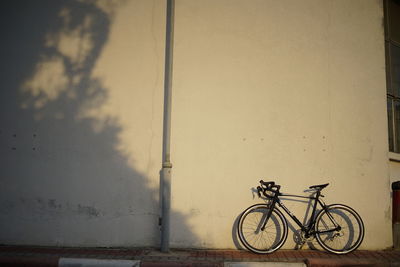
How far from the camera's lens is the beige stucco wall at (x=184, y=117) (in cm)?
518

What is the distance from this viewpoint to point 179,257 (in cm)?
460

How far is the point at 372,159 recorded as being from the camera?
5.45 m

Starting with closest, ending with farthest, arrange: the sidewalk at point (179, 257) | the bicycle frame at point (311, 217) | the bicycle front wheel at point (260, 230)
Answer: the sidewalk at point (179, 257), the bicycle frame at point (311, 217), the bicycle front wheel at point (260, 230)

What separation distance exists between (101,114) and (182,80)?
153 centimetres

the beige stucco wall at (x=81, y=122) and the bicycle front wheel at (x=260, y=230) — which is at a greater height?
the beige stucco wall at (x=81, y=122)

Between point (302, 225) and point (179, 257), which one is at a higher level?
point (302, 225)

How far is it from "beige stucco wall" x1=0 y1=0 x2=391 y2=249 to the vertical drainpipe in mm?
129

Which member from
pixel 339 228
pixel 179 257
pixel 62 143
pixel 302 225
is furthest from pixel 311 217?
pixel 62 143

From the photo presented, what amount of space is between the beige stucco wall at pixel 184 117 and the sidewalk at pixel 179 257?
258 millimetres

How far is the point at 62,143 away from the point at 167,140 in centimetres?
187

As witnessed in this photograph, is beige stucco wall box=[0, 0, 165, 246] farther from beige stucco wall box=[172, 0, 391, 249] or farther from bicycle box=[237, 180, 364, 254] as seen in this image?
bicycle box=[237, 180, 364, 254]

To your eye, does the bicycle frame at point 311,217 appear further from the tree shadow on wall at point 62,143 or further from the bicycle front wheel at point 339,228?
the tree shadow on wall at point 62,143

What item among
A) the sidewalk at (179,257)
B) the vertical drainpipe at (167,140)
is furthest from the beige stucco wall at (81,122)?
the sidewalk at (179,257)

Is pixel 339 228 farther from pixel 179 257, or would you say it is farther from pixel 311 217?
pixel 179 257
